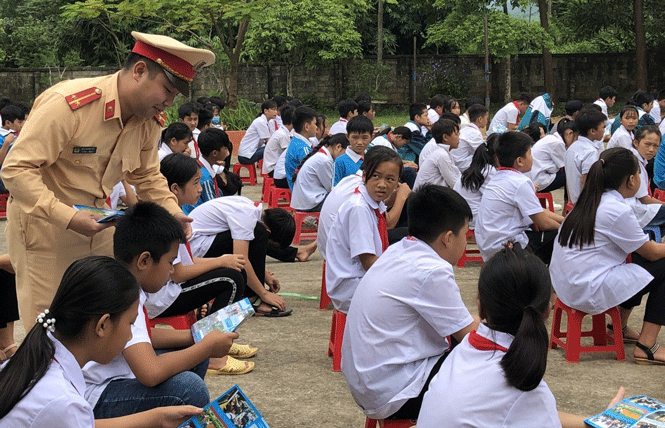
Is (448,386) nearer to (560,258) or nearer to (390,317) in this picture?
(390,317)

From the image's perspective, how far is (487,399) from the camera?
Answer: 242cm

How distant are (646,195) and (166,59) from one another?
4420mm

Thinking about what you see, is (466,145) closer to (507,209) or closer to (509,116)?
(507,209)

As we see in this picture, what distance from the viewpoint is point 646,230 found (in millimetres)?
6055

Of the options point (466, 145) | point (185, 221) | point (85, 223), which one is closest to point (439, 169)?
point (466, 145)

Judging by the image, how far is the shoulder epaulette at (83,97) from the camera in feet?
10.9

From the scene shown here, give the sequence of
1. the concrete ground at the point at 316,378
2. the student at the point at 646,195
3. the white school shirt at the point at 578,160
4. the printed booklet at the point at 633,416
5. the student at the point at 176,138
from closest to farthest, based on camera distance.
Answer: the printed booklet at the point at 633,416 → the concrete ground at the point at 316,378 → the student at the point at 646,195 → the student at the point at 176,138 → the white school shirt at the point at 578,160

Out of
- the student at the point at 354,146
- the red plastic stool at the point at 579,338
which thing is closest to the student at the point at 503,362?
the red plastic stool at the point at 579,338

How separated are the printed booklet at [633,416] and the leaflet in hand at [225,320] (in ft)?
4.21

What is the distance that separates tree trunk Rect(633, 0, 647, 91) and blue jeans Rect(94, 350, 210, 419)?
19964mm

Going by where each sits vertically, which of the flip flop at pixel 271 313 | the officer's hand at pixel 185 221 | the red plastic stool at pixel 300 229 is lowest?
the flip flop at pixel 271 313

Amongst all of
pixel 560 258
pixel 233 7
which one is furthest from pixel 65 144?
pixel 233 7

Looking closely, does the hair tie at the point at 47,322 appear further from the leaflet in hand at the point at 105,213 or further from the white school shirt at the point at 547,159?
the white school shirt at the point at 547,159

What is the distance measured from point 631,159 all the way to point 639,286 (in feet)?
2.24
